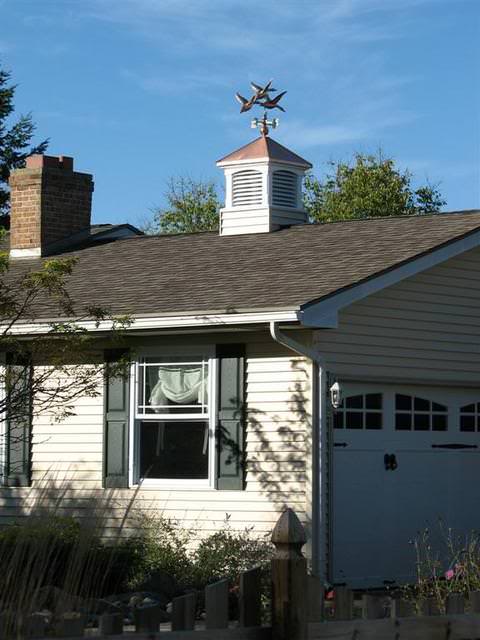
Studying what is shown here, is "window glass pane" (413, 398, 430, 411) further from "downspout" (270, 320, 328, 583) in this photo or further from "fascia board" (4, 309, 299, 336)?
Answer: "fascia board" (4, 309, 299, 336)

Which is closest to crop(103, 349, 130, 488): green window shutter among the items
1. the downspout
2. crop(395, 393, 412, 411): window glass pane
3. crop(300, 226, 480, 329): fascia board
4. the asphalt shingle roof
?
the asphalt shingle roof

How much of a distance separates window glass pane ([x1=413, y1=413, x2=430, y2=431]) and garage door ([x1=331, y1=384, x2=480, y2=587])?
0.01m

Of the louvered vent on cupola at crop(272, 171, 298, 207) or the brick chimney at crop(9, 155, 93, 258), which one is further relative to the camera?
the brick chimney at crop(9, 155, 93, 258)

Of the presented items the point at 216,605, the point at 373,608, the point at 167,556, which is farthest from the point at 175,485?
the point at 216,605

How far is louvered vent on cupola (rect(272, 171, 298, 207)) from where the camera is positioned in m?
18.9

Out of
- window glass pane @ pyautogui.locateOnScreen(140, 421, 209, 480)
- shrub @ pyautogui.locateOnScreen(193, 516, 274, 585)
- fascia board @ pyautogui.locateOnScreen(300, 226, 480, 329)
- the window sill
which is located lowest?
shrub @ pyautogui.locateOnScreen(193, 516, 274, 585)

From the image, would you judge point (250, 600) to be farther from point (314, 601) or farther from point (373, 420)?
point (373, 420)

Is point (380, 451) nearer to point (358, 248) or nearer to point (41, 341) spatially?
point (358, 248)

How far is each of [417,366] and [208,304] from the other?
2809 mm

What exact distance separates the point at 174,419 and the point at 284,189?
5.61 metres

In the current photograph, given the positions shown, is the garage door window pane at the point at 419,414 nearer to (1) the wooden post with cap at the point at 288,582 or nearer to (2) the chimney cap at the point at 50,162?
(2) the chimney cap at the point at 50,162

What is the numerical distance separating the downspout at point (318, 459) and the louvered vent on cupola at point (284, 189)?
5.51 metres

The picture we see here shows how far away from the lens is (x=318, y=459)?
44.6 ft

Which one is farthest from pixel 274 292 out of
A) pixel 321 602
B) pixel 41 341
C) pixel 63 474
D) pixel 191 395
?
pixel 321 602
